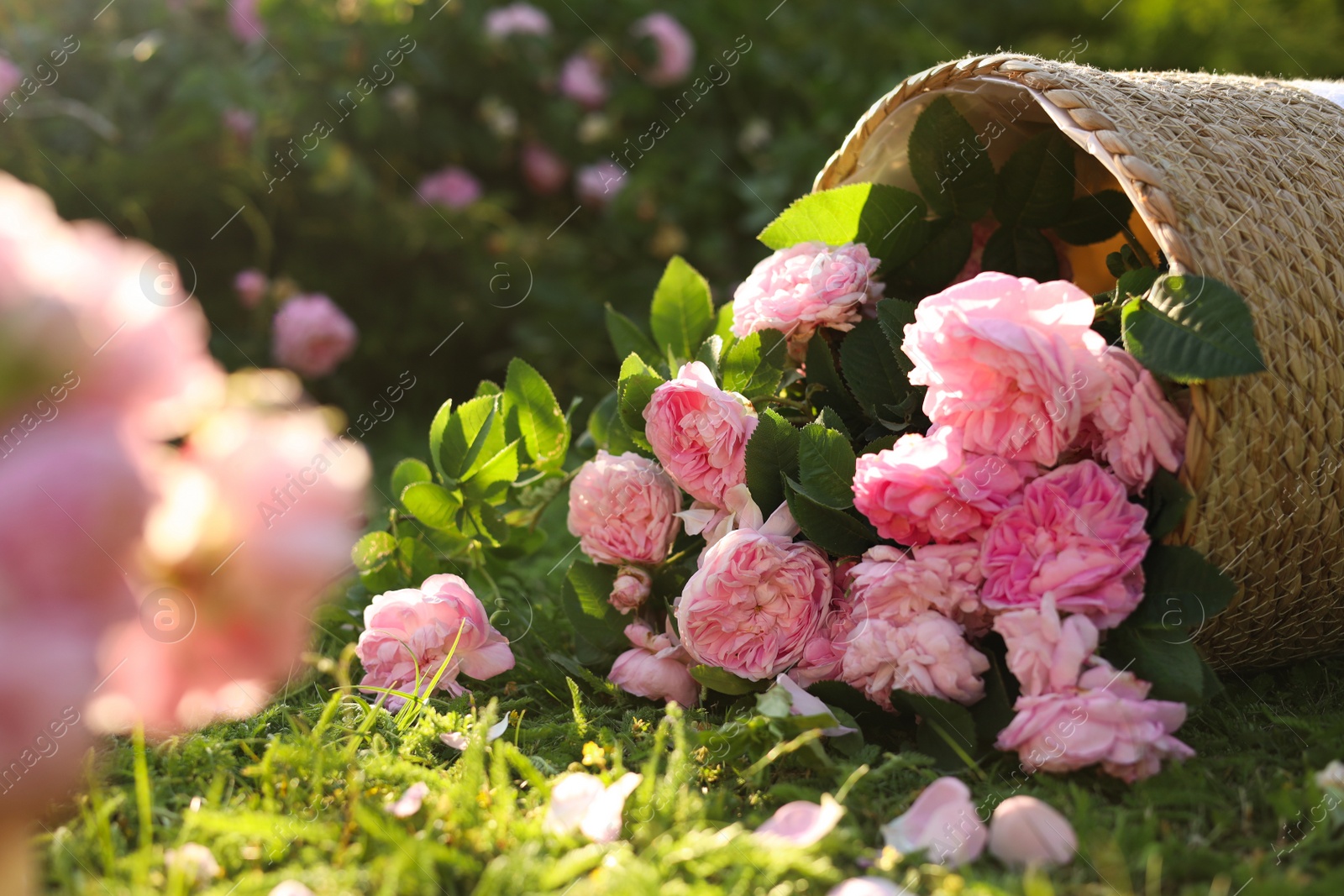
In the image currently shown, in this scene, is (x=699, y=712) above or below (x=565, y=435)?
below

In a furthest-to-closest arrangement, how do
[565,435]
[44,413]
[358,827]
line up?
[565,435], [358,827], [44,413]

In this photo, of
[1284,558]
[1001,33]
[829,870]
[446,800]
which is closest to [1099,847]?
[829,870]

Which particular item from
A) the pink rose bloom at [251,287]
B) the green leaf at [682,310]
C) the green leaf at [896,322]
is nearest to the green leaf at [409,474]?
the green leaf at [682,310]

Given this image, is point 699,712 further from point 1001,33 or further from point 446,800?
point 1001,33

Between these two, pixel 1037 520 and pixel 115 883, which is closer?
pixel 115 883

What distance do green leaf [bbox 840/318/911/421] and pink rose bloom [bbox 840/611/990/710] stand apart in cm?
28

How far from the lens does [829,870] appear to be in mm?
708

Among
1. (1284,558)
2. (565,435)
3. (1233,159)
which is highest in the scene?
(565,435)

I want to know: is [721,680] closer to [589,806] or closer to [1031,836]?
[589,806]

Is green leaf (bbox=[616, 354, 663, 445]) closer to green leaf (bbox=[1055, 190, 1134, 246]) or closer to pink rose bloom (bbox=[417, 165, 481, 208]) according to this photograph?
green leaf (bbox=[1055, 190, 1134, 246])

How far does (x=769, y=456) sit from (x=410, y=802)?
47 centimetres

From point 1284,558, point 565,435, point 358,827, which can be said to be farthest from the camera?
point 565,435

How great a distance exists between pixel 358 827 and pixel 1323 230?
1.00m

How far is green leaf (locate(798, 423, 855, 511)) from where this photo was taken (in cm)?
98
